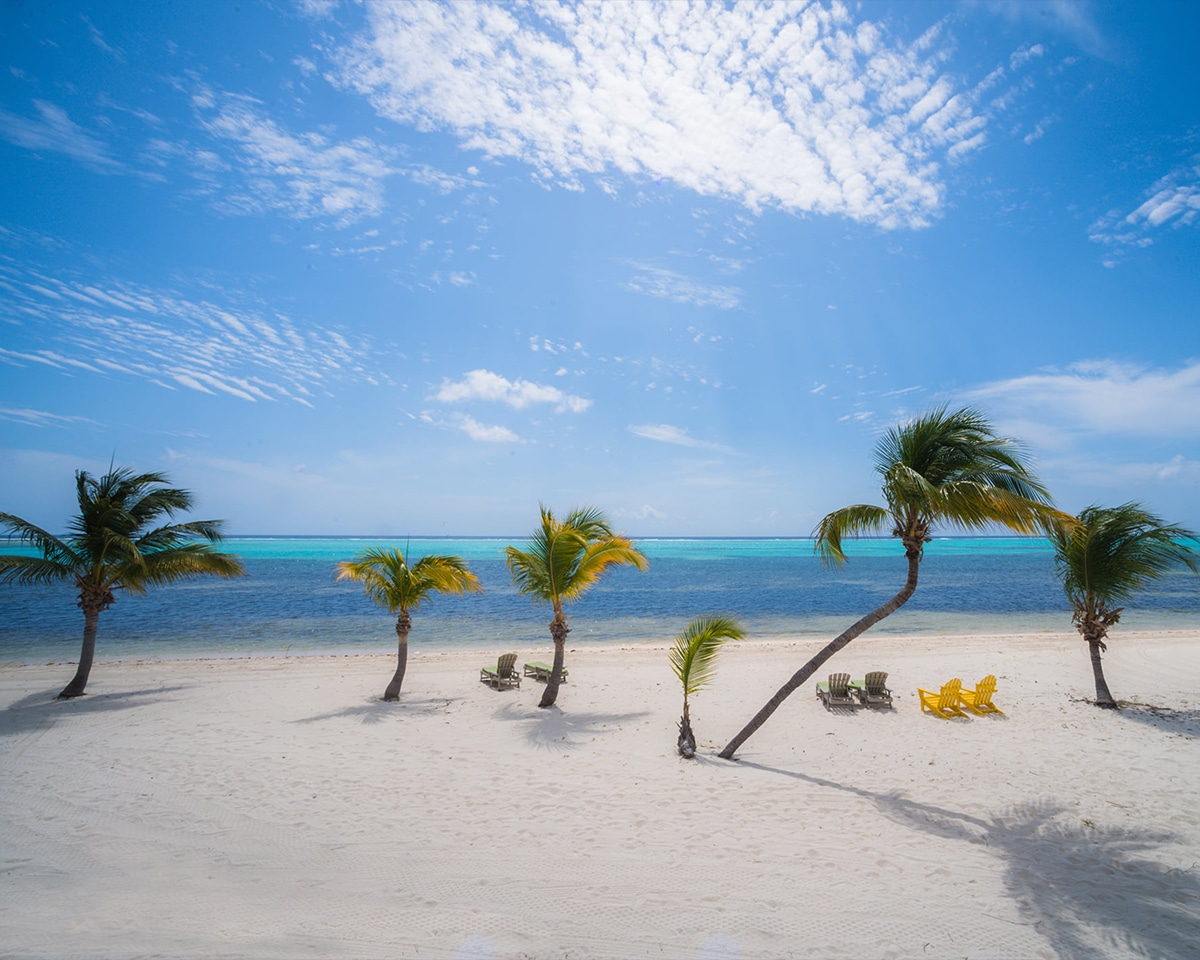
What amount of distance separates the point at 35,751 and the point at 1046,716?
57.9 feet

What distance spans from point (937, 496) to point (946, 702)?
6228mm

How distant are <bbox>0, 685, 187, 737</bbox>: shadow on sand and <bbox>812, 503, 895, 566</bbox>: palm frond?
45.8ft

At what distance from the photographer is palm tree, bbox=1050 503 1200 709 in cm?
1162

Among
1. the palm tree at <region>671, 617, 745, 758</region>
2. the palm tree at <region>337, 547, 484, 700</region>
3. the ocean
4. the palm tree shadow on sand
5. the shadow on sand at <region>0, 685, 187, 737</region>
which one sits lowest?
the ocean

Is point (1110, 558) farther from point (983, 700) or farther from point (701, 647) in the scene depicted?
point (701, 647)

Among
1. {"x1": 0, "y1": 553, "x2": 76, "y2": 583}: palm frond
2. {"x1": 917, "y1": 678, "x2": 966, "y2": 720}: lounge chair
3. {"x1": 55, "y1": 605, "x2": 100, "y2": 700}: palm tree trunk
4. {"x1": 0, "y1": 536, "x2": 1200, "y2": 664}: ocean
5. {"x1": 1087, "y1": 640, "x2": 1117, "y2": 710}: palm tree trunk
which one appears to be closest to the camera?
{"x1": 917, "y1": 678, "x2": 966, "y2": 720}: lounge chair

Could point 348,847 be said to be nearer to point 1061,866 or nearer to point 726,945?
point 726,945

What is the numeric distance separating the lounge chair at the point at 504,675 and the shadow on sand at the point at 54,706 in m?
7.16

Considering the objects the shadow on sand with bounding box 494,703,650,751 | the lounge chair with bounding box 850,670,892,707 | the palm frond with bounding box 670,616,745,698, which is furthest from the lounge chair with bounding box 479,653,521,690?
the lounge chair with bounding box 850,670,892,707

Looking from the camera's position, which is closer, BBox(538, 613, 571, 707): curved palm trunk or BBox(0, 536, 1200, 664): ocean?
BBox(538, 613, 571, 707): curved palm trunk

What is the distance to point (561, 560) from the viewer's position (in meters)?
12.0

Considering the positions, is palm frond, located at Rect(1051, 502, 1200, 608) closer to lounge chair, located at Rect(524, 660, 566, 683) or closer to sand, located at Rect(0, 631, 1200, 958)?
sand, located at Rect(0, 631, 1200, 958)

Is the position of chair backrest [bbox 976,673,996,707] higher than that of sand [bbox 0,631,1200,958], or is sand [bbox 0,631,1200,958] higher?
chair backrest [bbox 976,673,996,707]

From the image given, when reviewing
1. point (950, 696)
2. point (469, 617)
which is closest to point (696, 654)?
point (950, 696)
